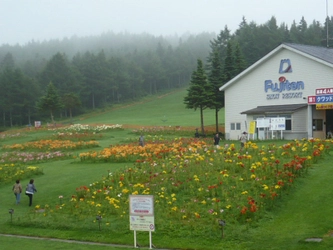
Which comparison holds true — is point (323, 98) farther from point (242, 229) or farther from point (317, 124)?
point (242, 229)

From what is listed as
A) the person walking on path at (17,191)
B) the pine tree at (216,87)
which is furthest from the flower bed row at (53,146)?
the pine tree at (216,87)

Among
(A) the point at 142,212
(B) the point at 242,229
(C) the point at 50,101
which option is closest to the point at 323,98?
(B) the point at 242,229

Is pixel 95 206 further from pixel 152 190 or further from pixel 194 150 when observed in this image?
pixel 194 150

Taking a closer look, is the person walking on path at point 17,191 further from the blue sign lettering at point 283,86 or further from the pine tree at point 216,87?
the pine tree at point 216,87

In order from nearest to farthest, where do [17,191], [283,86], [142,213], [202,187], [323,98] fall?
1. [142,213]
2. [202,187]
3. [17,191]
4. [323,98]
5. [283,86]

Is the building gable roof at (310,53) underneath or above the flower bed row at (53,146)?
above

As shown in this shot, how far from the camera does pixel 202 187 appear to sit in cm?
1703

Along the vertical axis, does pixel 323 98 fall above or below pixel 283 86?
below

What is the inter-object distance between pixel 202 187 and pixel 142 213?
193 inches

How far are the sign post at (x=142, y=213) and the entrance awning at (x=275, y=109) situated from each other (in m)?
29.5

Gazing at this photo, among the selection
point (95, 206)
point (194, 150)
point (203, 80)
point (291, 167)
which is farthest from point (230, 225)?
point (203, 80)

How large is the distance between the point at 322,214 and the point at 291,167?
366 cm

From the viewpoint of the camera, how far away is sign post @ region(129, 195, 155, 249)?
12.4 m

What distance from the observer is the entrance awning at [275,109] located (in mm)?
39906
